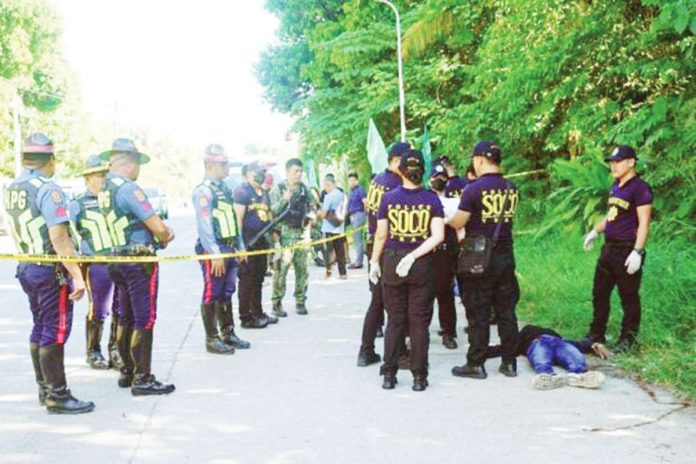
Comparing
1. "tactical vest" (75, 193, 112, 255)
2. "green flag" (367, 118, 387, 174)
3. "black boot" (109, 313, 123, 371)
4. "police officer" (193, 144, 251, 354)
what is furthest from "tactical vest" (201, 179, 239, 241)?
"green flag" (367, 118, 387, 174)

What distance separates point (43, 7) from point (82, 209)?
3512 cm

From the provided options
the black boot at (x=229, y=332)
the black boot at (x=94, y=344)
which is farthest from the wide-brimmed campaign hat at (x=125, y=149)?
the black boot at (x=229, y=332)

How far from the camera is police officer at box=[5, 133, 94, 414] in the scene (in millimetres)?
5035

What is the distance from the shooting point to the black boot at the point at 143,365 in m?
5.68

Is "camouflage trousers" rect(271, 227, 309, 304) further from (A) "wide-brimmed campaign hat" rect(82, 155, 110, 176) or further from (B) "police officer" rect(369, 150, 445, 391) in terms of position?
(B) "police officer" rect(369, 150, 445, 391)

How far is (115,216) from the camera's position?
18.5ft

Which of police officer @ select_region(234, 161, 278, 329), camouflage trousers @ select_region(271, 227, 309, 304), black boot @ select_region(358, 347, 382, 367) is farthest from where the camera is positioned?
camouflage trousers @ select_region(271, 227, 309, 304)

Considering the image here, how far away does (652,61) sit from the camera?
9.65 m

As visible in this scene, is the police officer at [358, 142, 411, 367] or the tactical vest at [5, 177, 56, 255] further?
the police officer at [358, 142, 411, 367]

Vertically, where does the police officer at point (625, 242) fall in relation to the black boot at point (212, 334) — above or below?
above

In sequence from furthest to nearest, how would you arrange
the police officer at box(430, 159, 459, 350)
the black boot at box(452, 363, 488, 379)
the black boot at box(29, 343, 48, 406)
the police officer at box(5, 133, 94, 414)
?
the police officer at box(430, 159, 459, 350) < the black boot at box(452, 363, 488, 379) < the black boot at box(29, 343, 48, 406) < the police officer at box(5, 133, 94, 414)

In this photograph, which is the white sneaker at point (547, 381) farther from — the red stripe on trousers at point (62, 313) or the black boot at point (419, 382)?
the red stripe on trousers at point (62, 313)

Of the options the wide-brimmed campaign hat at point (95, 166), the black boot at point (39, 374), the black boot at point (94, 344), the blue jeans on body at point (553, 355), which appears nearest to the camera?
the black boot at point (39, 374)

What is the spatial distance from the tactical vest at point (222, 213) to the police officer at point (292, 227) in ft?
6.85
